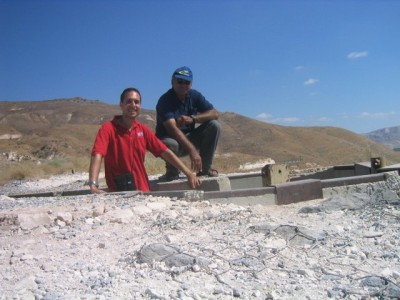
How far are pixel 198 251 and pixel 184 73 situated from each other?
3245 millimetres

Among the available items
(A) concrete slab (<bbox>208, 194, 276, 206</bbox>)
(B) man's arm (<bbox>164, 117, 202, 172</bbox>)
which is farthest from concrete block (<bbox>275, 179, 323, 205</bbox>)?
(B) man's arm (<bbox>164, 117, 202, 172</bbox>)

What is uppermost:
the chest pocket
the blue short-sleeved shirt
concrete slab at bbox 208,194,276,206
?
the blue short-sleeved shirt

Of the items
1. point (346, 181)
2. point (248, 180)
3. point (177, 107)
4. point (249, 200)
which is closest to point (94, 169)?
point (249, 200)

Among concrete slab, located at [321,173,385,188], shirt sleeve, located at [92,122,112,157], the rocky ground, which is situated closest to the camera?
the rocky ground

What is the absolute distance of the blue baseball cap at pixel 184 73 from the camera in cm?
539

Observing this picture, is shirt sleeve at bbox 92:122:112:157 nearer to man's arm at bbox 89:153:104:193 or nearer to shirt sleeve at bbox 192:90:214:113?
man's arm at bbox 89:153:104:193

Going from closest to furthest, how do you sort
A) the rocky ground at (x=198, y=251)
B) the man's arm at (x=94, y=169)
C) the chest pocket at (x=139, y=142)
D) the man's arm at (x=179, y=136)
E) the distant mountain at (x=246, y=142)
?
the rocky ground at (x=198, y=251)
the man's arm at (x=94, y=169)
the chest pocket at (x=139, y=142)
the man's arm at (x=179, y=136)
the distant mountain at (x=246, y=142)

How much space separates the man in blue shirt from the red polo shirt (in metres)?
0.69

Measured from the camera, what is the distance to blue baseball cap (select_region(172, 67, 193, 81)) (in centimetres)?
539

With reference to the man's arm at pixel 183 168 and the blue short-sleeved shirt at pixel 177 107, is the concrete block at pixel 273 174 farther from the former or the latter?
the man's arm at pixel 183 168

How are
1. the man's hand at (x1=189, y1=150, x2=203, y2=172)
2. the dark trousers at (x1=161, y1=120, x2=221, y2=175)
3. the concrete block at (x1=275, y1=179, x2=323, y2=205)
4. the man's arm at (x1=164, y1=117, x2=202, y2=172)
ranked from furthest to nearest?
the dark trousers at (x1=161, y1=120, x2=221, y2=175)
the man's arm at (x1=164, y1=117, x2=202, y2=172)
the man's hand at (x1=189, y1=150, x2=203, y2=172)
the concrete block at (x1=275, y1=179, x2=323, y2=205)

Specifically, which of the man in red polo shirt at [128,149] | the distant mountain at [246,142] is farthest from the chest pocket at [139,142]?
the distant mountain at [246,142]

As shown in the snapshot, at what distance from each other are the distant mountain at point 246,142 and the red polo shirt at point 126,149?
13.8 meters

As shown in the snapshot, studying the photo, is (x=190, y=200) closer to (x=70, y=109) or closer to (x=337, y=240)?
(x=337, y=240)
